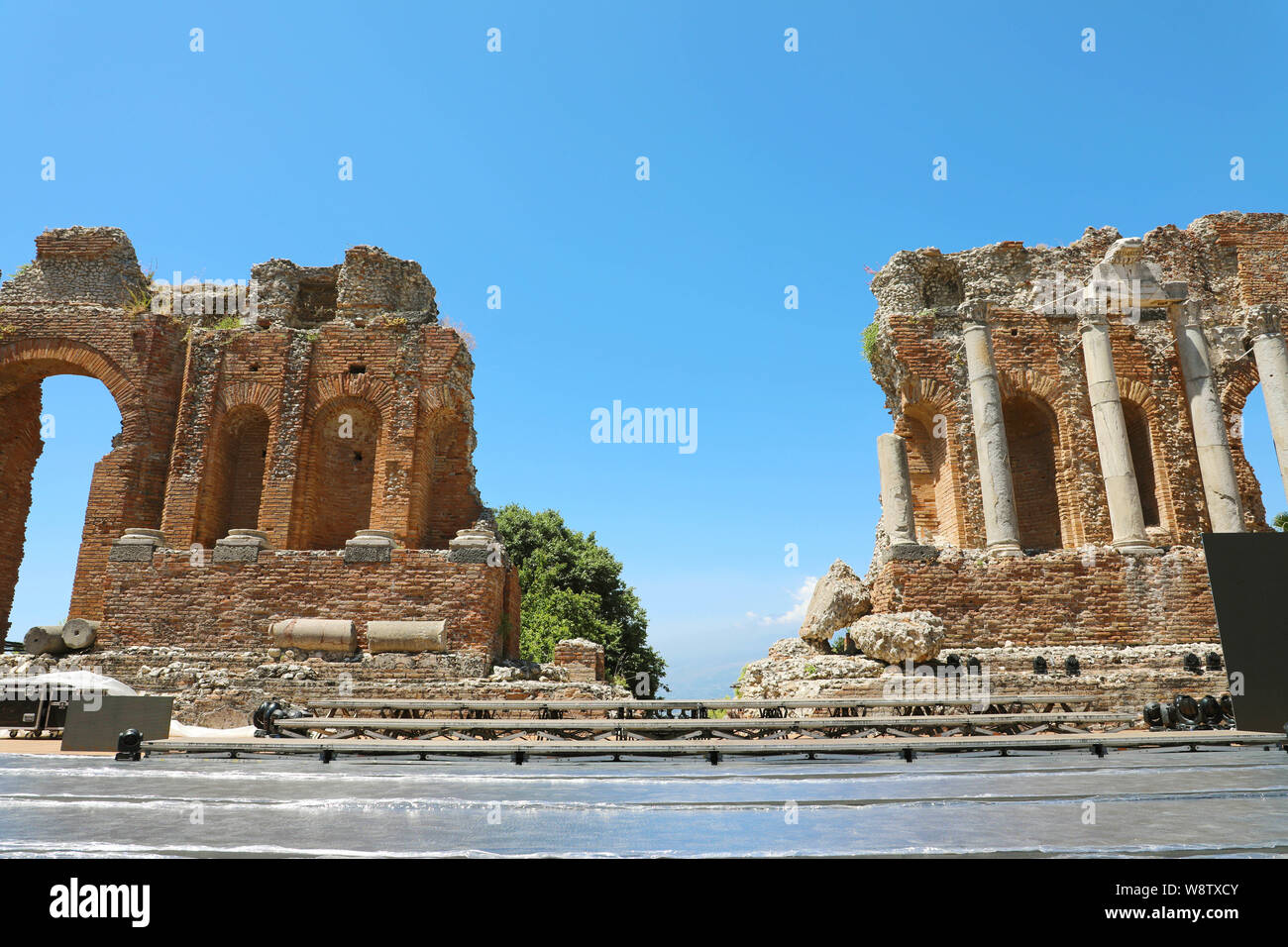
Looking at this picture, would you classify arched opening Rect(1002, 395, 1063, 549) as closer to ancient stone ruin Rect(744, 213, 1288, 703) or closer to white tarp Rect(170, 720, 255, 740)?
ancient stone ruin Rect(744, 213, 1288, 703)

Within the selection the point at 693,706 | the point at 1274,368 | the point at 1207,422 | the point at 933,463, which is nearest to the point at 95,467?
the point at 693,706

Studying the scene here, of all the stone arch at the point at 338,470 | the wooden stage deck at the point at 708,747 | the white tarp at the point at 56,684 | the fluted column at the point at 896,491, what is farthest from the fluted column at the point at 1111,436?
the white tarp at the point at 56,684

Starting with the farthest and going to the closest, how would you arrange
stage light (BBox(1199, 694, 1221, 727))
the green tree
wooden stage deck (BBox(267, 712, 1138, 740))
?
the green tree → stage light (BBox(1199, 694, 1221, 727)) → wooden stage deck (BBox(267, 712, 1138, 740))

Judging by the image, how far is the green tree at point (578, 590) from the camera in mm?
31219

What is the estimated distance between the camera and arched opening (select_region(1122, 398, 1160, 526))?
18.9 meters

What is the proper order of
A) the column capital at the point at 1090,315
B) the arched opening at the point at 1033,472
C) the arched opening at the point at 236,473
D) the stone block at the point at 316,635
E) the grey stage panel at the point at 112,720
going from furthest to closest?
the arched opening at the point at 1033,472
the column capital at the point at 1090,315
the arched opening at the point at 236,473
the stone block at the point at 316,635
the grey stage panel at the point at 112,720

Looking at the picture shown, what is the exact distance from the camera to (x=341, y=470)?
18828 millimetres

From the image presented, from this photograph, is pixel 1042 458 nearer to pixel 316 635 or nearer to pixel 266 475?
pixel 316 635

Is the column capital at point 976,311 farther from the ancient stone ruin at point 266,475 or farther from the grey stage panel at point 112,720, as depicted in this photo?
the grey stage panel at point 112,720

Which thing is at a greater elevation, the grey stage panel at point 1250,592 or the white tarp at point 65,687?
the grey stage panel at point 1250,592

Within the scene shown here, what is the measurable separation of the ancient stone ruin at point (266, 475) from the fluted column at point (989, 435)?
949 centimetres

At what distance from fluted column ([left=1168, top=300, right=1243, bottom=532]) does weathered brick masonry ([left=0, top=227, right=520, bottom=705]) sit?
1640 cm

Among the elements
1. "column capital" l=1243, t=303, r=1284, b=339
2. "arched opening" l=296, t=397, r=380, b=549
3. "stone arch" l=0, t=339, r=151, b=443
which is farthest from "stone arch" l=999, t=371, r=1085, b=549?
"stone arch" l=0, t=339, r=151, b=443
